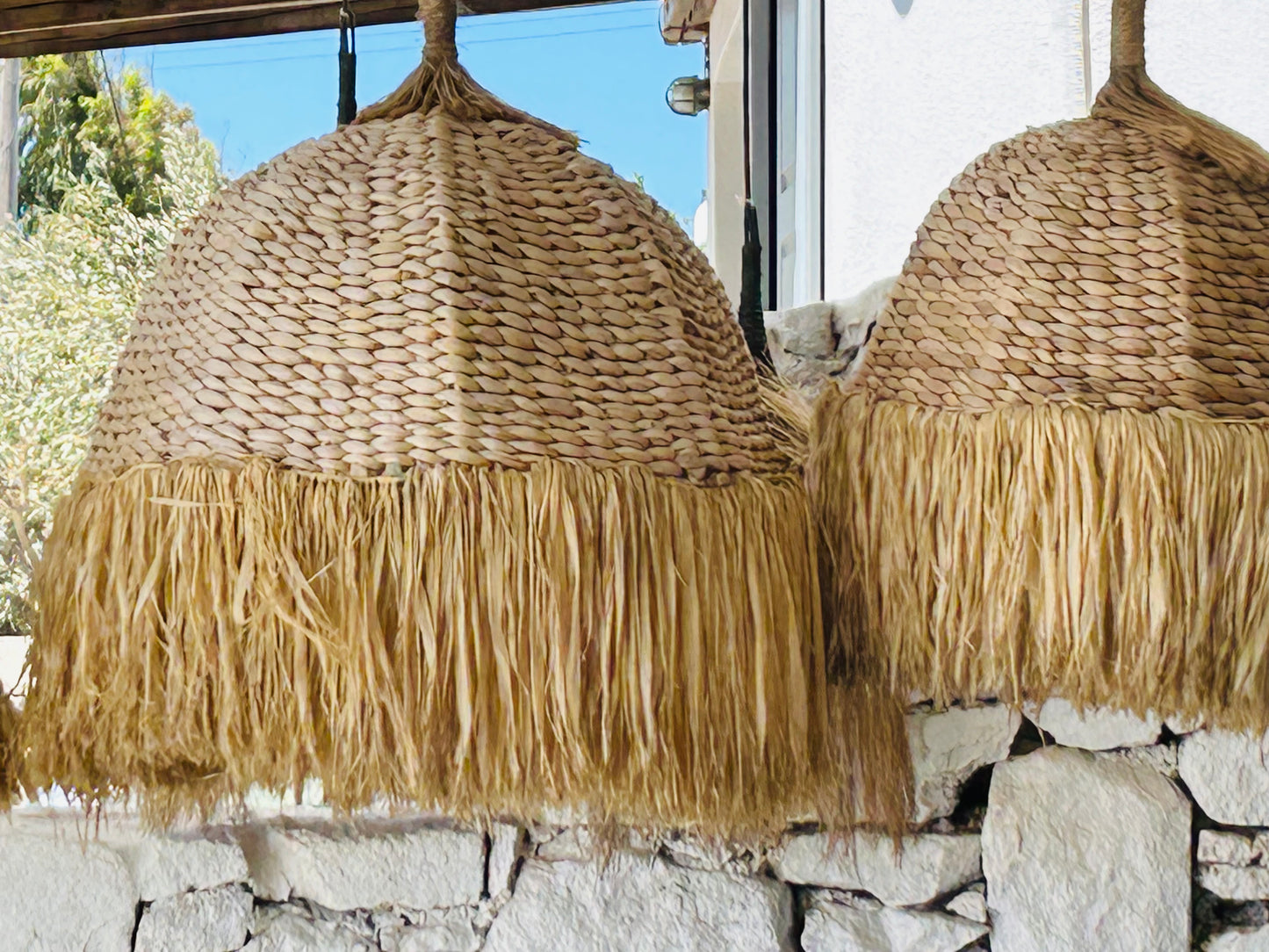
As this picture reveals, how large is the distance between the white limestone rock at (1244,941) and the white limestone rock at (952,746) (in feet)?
0.67

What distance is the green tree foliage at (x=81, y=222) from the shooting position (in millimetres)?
2883

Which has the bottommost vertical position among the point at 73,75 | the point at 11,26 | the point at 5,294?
the point at 11,26

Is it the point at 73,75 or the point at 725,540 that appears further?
the point at 73,75

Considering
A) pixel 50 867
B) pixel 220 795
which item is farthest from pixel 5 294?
pixel 220 795

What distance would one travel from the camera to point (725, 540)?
0.55 m

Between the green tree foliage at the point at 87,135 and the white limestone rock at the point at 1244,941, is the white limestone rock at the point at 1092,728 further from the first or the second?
the green tree foliage at the point at 87,135

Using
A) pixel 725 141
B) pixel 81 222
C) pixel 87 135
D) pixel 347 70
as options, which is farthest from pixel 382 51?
pixel 87 135

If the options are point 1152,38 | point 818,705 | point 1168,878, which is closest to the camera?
point 818,705

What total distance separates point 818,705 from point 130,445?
392 millimetres

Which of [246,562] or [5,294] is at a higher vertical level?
[5,294]

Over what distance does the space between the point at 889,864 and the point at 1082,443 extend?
0.38 metres

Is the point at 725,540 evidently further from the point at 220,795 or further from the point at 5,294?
the point at 5,294

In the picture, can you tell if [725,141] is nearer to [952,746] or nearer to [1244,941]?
[952,746]

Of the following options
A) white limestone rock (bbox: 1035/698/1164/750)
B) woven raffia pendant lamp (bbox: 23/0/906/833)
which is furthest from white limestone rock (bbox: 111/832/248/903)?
white limestone rock (bbox: 1035/698/1164/750)
